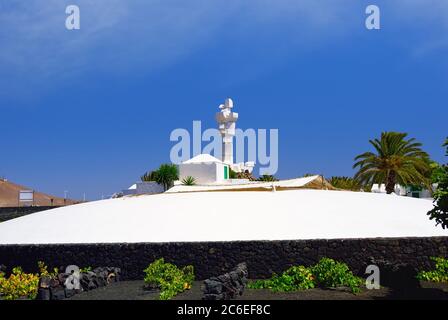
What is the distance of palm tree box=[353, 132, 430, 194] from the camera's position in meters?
36.7

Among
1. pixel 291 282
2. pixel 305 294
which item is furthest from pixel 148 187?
pixel 305 294

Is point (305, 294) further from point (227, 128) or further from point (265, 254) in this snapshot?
point (227, 128)

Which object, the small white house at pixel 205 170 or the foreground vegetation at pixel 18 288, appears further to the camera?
the small white house at pixel 205 170

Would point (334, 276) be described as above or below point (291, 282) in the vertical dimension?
above

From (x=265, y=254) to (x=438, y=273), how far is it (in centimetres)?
566

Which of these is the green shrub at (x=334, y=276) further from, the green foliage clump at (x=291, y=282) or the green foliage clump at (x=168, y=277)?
the green foliage clump at (x=168, y=277)

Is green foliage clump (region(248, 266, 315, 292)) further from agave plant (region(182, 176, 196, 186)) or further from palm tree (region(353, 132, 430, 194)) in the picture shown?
agave plant (region(182, 176, 196, 186))

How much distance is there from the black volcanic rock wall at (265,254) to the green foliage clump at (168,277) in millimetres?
378

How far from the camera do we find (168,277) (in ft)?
50.8

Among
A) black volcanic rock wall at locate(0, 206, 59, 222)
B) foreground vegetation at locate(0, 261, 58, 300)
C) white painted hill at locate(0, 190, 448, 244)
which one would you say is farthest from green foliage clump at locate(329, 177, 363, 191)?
foreground vegetation at locate(0, 261, 58, 300)

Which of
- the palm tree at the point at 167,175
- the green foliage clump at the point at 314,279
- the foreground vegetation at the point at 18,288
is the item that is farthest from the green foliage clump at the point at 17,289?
the palm tree at the point at 167,175

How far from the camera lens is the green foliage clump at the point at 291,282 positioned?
1470cm

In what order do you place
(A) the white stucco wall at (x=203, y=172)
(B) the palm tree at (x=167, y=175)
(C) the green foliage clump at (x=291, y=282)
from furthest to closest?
(A) the white stucco wall at (x=203, y=172) → (B) the palm tree at (x=167, y=175) → (C) the green foliage clump at (x=291, y=282)

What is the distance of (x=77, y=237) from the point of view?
17906 mm
